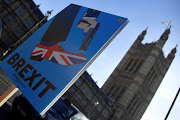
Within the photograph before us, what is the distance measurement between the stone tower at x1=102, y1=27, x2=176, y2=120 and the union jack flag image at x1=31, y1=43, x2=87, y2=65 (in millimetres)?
44211

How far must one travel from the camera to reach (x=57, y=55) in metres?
4.54

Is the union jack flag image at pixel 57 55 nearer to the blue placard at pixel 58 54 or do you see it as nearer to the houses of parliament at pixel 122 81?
the blue placard at pixel 58 54

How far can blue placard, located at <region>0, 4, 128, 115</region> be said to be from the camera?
4082 millimetres

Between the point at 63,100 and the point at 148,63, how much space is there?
4875 centimetres

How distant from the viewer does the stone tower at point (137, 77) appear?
50.4m

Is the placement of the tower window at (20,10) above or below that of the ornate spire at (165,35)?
below

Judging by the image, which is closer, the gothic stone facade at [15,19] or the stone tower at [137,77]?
the gothic stone facade at [15,19]

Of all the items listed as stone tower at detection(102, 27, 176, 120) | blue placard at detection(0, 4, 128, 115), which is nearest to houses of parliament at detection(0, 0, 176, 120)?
stone tower at detection(102, 27, 176, 120)

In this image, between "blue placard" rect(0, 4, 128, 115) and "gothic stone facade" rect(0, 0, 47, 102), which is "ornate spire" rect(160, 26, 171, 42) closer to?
"gothic stone facade" rect(0, 0, 47, 102)

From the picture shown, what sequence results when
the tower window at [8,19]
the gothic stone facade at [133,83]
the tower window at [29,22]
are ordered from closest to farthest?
the tower window at [8,19], the tower window at [29,22], the gothic stone facade at [133,83]

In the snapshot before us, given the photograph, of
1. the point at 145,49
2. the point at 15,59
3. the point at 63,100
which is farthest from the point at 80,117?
the point at 145,49

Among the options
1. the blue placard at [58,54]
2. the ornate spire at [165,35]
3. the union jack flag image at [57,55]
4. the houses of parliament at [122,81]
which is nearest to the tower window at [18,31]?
the houses of parliament at [122,81]

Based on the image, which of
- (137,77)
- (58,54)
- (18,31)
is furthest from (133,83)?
(58,54)

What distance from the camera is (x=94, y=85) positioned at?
3866 centimetres
